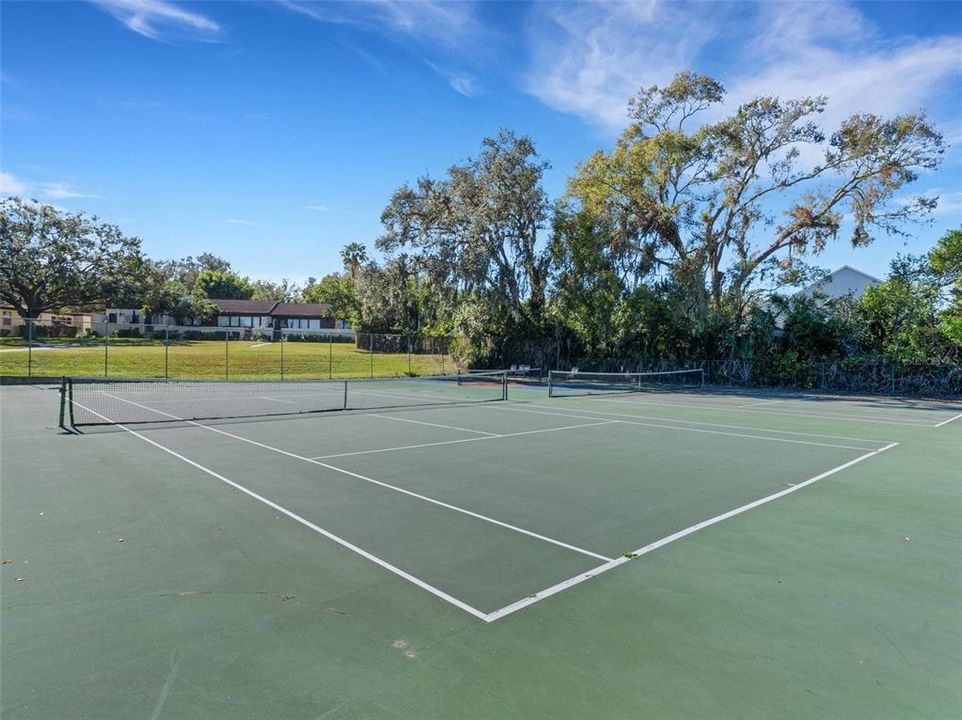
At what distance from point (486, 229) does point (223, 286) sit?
258ft

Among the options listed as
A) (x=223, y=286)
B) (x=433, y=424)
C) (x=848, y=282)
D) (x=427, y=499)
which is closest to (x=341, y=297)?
(x=223, y=286)

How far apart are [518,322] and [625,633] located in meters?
32.5

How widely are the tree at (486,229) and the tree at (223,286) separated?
6648cm

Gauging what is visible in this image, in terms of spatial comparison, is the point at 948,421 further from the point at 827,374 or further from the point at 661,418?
the point at 827,374

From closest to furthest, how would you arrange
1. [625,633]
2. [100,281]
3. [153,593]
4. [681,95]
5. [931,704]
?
[931,704]
[625,633]
[153,593]
[681,95]
[100,281]

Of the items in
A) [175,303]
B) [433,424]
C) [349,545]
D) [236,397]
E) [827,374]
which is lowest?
[236,397]

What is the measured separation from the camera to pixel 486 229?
34.1 m

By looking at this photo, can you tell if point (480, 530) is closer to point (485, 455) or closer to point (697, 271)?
point (485, 455)

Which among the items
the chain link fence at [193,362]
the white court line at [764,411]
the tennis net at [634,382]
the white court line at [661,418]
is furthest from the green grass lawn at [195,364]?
the white court line at [764,411]

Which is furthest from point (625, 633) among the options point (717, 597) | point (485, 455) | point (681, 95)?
point (681, 95)

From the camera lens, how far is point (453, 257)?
35188 millimetres

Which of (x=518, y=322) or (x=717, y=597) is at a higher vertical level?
(x=518, y=322)

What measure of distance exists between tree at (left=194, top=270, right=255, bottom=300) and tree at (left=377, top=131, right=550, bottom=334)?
66.5 metres

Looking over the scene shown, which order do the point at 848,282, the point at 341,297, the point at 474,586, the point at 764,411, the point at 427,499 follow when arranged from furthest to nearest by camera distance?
the point at 341,297
the point at 848,282
the point at 764,411
the point at 427,499
the point at 474,586
